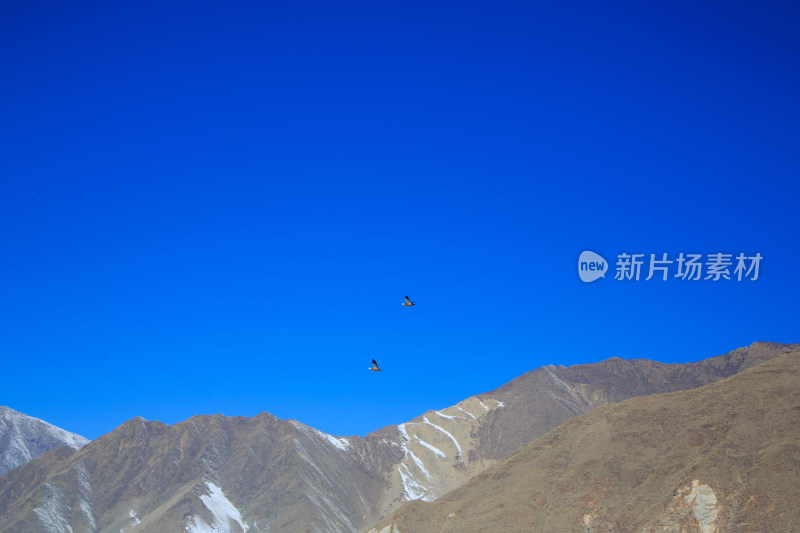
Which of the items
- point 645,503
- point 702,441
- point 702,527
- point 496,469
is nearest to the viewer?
point 702,527

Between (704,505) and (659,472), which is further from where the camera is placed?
(659,472)

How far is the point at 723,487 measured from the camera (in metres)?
104

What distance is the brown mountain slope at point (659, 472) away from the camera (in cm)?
10169

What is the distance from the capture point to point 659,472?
119m

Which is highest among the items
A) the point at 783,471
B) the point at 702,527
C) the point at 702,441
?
the point at 702,441

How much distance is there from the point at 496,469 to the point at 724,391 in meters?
42.4

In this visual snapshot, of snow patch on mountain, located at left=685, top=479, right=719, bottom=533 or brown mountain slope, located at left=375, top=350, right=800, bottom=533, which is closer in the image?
snow patch on mountain, located at left=685, top=479, right=719, bottom=533

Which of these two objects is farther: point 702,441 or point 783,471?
point 702,441

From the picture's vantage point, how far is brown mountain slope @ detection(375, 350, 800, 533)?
102 meters

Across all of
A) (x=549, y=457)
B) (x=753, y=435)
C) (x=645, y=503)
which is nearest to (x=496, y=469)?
(x=549, y=457)

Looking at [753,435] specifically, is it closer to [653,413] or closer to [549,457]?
[653,413]

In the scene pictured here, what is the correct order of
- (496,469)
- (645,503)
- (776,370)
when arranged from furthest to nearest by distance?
(496,469)
(776,370)
(645,503)

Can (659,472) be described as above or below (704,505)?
above

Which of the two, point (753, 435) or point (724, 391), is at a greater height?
point (724, 391)
